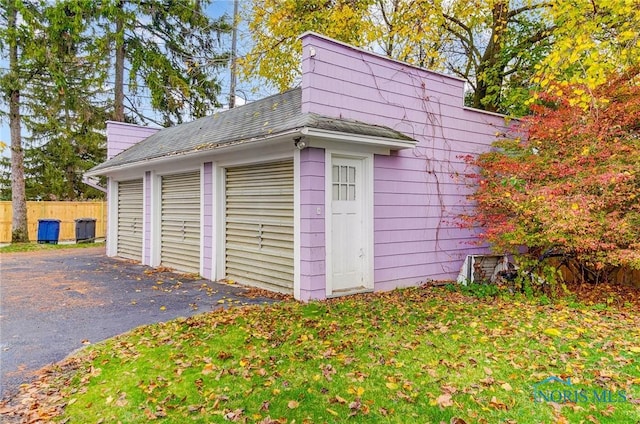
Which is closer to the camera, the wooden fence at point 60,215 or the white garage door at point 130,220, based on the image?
the white garage door at point 130,220

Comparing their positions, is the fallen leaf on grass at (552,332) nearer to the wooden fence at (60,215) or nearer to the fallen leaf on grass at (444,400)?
the fallen leaf on grass at (444,400)

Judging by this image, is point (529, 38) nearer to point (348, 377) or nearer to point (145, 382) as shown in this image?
point (348, 377)

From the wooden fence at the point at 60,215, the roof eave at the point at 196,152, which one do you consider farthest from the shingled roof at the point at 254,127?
the wooden fence at the point at 60,215

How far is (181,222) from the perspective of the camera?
9.11 metres

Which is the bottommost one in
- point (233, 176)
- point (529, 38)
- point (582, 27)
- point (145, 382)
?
point (145, 382)

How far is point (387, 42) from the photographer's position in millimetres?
14281

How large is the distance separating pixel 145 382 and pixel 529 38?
12.8 metres

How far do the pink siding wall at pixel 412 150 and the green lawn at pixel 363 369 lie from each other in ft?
6.09

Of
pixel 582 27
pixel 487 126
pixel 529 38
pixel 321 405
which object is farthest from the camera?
pixel 529 38

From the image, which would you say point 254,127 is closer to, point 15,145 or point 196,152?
point 196,152

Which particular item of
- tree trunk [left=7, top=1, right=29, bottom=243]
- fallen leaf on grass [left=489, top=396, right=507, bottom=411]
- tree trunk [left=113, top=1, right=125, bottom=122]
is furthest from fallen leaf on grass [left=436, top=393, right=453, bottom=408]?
tree trunk [left=113, top=1, right=125, bottom=122]

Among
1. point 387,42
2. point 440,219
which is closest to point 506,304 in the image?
point 440,219

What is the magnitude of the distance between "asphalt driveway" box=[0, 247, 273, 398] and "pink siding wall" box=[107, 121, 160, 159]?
4626 mm

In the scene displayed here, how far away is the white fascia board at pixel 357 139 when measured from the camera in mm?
5550
